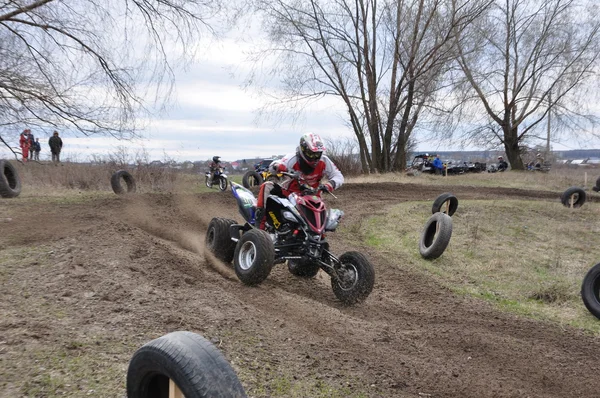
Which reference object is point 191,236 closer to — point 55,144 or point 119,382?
point 119,382

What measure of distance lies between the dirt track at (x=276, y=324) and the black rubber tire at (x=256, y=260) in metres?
0.17

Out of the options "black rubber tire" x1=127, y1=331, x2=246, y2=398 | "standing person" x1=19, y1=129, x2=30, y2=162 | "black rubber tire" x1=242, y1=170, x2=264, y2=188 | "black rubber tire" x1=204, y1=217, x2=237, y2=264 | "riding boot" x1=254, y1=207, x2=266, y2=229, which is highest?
"standing person" x1=19, y1=129, x2=30, y2=162

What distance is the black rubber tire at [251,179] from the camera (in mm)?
17859

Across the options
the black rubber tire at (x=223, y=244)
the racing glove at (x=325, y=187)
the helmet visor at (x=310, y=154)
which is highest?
the helmet visor at (x=310, y=154)

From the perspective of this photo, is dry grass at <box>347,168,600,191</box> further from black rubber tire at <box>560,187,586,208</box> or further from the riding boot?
the riding boot

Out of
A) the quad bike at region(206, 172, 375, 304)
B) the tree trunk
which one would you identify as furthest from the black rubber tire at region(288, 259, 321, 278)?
the tree trunk

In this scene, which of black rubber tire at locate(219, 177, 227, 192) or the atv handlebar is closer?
the atv handlebar

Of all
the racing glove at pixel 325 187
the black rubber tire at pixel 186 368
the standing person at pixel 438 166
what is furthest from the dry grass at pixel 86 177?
the standing person at pixel 438 166

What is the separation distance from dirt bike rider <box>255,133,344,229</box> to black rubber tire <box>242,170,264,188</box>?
414 inches

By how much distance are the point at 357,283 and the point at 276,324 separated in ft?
5.40

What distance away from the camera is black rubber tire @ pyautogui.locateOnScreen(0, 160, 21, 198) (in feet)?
39.3

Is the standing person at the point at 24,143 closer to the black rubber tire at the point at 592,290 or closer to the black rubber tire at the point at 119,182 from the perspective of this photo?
the black rubber tire at the point at 119,182

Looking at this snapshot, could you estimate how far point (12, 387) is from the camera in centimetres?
300

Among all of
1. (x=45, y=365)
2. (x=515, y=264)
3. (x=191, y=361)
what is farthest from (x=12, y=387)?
(x=515, y=264)
